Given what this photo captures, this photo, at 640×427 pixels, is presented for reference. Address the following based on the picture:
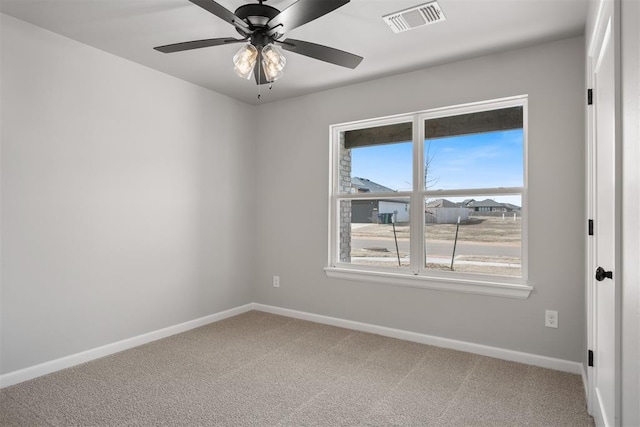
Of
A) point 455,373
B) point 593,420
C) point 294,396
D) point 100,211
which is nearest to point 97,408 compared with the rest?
point 294,396

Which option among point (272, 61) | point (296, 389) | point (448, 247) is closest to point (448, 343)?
point (448, 247)

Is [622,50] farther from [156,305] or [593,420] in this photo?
[156,305]

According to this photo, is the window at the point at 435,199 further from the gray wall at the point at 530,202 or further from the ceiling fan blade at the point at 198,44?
the ceiling fan blade at the point at 198,44

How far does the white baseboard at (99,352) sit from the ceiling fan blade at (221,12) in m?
2.65

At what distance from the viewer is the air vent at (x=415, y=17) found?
2.44 metres

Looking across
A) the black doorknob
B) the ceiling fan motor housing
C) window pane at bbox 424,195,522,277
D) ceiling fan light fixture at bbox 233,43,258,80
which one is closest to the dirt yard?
window pane at bbox 424,195,522,277

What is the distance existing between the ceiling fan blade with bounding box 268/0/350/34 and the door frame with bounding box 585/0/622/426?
3.55 feet

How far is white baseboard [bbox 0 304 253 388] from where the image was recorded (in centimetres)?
260

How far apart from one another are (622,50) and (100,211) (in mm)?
3368

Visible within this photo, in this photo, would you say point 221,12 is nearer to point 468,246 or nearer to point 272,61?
point 272,61

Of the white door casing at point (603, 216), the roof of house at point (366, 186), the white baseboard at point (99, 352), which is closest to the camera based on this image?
the white door casing at point (603, 216)

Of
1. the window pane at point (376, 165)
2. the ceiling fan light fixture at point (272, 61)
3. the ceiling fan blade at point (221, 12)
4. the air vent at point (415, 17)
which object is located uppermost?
the air vent at point (415, 17)

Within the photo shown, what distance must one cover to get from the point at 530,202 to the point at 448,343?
1.36m

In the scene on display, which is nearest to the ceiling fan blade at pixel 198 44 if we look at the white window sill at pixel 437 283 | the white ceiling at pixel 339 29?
the white ceiling at pixel 339 29
